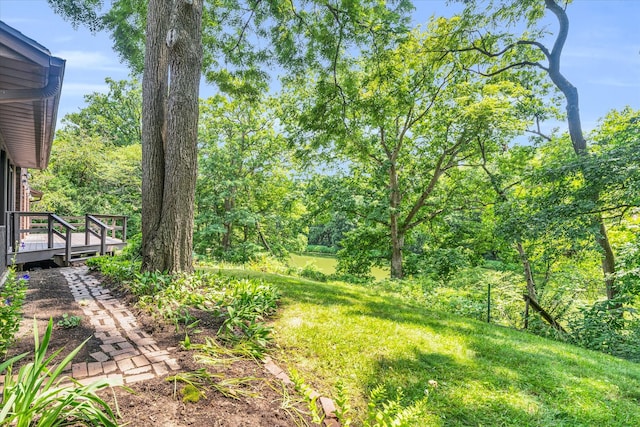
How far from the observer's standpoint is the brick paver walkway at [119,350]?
2182 mm

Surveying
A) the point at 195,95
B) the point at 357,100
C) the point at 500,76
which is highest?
the point at 500,76

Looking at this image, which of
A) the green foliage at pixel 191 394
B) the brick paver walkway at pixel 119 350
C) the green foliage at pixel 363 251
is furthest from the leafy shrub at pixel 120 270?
the green foliage at pixel 363 251

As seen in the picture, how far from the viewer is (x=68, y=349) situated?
2521mm

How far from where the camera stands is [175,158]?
4465 millimetres

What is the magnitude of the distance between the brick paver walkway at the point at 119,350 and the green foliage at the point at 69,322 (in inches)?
5.2

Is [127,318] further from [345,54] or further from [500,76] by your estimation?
[500,76]

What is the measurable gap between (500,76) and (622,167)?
21.0ft

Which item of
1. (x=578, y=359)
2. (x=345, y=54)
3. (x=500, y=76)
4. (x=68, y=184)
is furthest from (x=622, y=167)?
(x=68, y=184)

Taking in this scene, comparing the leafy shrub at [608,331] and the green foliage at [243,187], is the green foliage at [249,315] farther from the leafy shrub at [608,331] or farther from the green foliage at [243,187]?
the green foliage at [243,187]

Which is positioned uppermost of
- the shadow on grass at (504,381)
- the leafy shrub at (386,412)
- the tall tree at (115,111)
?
the tall tree at (115,111)

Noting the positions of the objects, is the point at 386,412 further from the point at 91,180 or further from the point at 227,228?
the point at 91,180

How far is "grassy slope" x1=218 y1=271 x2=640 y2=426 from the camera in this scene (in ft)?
7.07

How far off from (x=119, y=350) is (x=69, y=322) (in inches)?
35.8

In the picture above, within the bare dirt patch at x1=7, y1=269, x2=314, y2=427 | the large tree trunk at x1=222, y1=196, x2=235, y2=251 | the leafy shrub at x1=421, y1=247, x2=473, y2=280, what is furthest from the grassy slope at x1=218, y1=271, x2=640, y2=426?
the large tree trunk at x1=222, y1=196, x2=235, y2=251
